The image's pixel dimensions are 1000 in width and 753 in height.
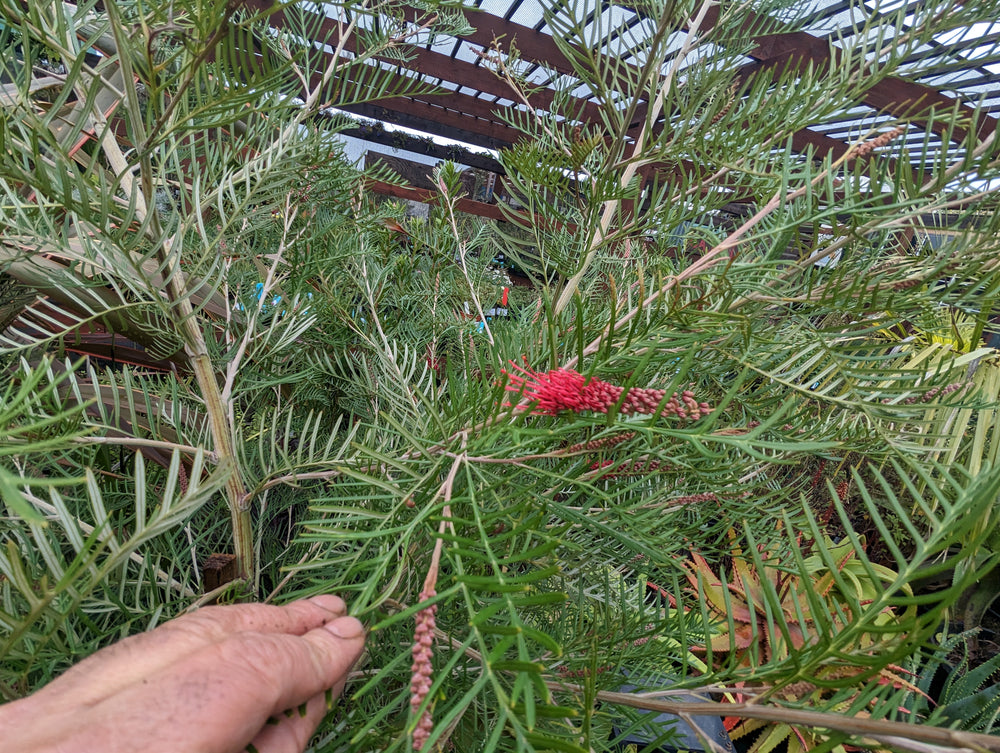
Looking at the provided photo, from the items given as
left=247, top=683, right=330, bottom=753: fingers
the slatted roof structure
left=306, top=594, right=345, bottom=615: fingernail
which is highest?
the slatted roof structure

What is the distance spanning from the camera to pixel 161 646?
0.16m

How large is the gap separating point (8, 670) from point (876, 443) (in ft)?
1.24

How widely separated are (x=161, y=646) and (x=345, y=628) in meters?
0.05

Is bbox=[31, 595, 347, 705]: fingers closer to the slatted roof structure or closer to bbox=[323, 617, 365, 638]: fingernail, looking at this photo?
bbox=[323, 617, 365, 638]: fingernail

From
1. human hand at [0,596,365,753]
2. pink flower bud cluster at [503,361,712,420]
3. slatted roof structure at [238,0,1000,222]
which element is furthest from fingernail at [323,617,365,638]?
slatted roof structure at [238,0,1000,222]

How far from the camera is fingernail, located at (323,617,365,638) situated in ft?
0.60

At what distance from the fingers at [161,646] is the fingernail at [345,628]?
0.05 feet

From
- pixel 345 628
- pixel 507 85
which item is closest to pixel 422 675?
pixel 345 628

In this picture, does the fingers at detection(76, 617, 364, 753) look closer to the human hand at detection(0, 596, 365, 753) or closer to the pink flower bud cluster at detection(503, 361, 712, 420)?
the human hand at detection(0, 596, 365, 753)

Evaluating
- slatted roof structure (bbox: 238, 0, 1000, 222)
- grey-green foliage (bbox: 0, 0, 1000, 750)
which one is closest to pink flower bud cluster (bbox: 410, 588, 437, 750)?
grey-green foliage (bbox: 0, 0, 1000, 750)

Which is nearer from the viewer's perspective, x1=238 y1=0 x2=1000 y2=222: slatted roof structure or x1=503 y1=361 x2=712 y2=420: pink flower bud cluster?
x1=503 y1=361 x2=712 y2=420: pink flower bud cluster

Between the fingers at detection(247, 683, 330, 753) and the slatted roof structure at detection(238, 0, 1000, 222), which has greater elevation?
the slatted roof structure at detection(238, 0, 1000, 222)

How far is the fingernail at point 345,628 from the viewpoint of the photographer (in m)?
0.18

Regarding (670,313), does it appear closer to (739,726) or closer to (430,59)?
(739,726)
